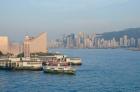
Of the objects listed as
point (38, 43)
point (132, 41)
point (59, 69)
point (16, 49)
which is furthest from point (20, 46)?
point (132, 41)

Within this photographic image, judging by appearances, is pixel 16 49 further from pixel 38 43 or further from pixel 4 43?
pixel 38 43

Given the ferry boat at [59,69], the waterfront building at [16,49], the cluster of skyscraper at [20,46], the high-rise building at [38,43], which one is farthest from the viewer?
the high-rise building at [38,43]

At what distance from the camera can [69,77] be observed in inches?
1182

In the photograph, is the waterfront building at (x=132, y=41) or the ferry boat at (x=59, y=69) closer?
the ferry boat at (x=59, y=69)

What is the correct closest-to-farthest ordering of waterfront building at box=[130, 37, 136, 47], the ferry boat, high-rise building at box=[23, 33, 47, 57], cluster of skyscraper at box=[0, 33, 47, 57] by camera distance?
1. the ferry boat
2. cluster of skyscraper at box=[0, 33, 47, 57]
3. high-rise building at box=[23, 33, 47, 57]
4. waterfront building at box=[130, 37, 136, 47]

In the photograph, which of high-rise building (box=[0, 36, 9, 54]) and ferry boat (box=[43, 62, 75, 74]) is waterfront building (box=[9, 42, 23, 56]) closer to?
high-rise building (box=[0, 36, 9, 54])

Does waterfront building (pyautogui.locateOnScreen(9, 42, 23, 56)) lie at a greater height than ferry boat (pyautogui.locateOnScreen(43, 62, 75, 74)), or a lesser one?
greater

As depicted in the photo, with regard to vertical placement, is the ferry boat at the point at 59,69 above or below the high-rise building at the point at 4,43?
below

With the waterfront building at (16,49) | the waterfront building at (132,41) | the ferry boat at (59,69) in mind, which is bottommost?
the ferry boat at (59,69)

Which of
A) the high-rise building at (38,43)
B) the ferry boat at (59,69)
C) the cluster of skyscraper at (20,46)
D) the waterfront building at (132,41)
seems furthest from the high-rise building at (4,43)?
the waterfront building at (132,41)

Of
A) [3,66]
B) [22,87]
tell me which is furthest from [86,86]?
[3,66]

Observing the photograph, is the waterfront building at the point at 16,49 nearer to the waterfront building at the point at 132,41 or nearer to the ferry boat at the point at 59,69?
the ferry boat at the point at 59,69

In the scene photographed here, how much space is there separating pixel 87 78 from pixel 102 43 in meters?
137

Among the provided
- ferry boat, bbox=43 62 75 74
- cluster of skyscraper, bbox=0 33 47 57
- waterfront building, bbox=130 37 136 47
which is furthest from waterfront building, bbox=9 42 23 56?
waterfront building, bbox=130 37 136 47
